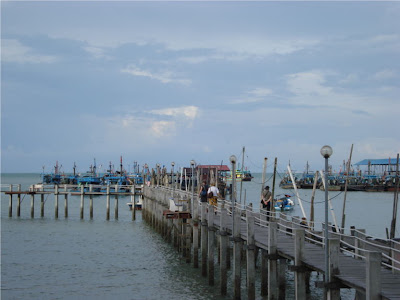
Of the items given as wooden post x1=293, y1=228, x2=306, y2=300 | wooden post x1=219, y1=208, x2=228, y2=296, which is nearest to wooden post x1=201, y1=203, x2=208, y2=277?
wooden post x1=219, y1=208, x2=228, y2=296

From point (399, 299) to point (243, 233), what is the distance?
8.87 meters

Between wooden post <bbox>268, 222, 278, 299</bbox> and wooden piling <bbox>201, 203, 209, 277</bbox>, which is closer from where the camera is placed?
wooden post <bbox>268, 222, 278, 299</bbox>

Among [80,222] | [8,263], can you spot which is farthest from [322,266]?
[80,222]

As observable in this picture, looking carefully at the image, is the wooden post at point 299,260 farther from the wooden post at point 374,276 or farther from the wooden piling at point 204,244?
the wooden piling at point 204,244

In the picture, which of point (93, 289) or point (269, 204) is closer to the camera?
point (93, 289)

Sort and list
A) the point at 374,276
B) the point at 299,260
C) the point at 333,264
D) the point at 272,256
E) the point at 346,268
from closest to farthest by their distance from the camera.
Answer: the point at 374,276
the point at 333,264
the point at 346,268
the point at 299,260
the point at 272,256

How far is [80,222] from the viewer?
43781 millimetres

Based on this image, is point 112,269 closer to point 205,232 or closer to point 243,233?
point 205,232

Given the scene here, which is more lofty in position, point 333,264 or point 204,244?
point 333,264

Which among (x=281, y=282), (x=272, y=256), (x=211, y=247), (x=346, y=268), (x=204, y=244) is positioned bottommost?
(x=281, y=282)

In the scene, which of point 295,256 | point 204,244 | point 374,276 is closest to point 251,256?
point 295,256

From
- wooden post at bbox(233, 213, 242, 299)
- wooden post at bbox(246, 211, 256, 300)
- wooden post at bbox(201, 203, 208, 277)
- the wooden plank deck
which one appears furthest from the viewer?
wooden post at bbox(201, 203, 208, 277)

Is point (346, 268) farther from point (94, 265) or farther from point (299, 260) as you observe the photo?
point (94, 265)

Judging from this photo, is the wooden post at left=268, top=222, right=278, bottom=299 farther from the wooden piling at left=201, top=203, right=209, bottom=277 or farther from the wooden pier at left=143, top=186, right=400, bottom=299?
the wooden piling at left=201, top=203, right=209, bottom=277
